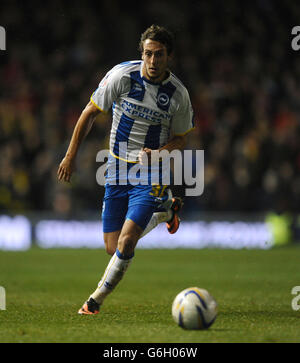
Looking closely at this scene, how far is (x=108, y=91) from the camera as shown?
753cm

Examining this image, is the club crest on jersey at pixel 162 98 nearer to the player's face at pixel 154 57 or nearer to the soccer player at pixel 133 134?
the soccer player at pixel 133 134

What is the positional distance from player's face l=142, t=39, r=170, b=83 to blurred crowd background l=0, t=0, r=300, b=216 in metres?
10.2

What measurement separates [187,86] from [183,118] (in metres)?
12.3

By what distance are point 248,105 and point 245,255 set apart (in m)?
5.49

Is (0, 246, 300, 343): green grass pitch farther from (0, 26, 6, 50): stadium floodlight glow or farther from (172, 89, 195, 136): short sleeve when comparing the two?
(0, 26, 6, 50): stadium floodlight glow

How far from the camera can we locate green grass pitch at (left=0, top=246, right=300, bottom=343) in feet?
20.3

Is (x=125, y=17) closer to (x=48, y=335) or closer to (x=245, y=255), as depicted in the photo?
(x=245, y=255)

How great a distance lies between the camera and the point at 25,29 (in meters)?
22.2

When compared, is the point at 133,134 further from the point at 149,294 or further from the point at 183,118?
the point at 149,294

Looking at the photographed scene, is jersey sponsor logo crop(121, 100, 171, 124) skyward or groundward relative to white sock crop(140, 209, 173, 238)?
skyward

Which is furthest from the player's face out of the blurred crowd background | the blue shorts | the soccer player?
the blurred crowd background

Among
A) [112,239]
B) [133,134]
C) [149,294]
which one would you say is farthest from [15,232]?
[133,134]

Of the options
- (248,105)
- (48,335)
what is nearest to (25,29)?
(248,105)

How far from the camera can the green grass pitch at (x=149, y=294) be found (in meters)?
6.18
